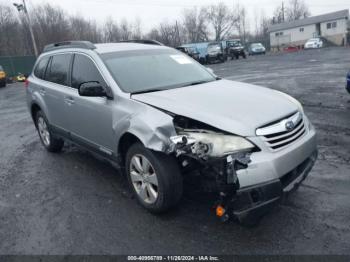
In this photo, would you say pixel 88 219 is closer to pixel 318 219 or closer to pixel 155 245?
pixel 155 245

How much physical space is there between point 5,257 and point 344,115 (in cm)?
672

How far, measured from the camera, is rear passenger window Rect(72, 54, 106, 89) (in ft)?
13.5

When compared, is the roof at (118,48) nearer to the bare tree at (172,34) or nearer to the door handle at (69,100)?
the door handle at (69,100)

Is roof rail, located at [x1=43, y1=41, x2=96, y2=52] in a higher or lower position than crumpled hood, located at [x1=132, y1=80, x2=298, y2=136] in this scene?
higher

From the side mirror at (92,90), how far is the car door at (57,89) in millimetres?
1122

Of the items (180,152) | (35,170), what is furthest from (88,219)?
(35,170)

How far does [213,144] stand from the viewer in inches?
117

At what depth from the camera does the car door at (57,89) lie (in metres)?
4.89

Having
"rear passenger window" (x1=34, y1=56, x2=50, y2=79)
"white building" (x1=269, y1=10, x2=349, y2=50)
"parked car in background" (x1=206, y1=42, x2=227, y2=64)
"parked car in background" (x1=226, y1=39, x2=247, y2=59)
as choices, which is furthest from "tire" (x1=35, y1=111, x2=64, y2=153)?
"white building" (x1=269, y1=10, x2=349, y2=50)

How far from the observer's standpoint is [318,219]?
3258 mm

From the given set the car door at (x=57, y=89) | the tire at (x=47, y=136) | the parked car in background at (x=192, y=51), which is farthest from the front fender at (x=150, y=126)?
the parked car in background at (x=192, y=51)

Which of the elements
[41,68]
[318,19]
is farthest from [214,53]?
[318,19]

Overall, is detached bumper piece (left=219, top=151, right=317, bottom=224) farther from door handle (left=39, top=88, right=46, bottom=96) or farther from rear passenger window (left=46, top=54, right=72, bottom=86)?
door handle (left=39, top=88, right=46, bottom=96)

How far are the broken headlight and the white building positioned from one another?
5884 cm
